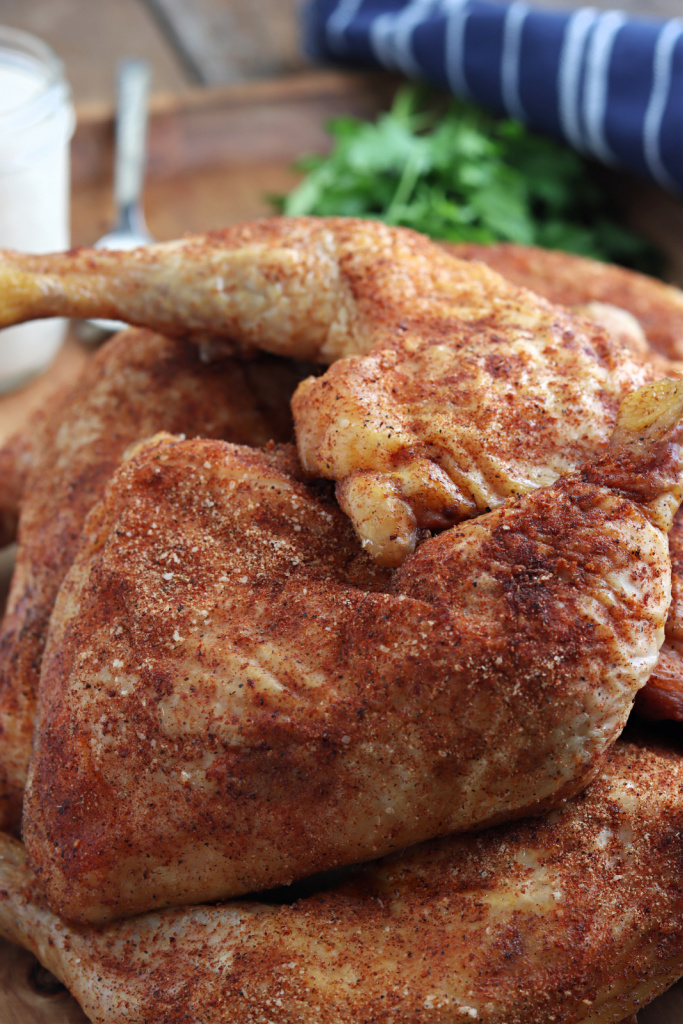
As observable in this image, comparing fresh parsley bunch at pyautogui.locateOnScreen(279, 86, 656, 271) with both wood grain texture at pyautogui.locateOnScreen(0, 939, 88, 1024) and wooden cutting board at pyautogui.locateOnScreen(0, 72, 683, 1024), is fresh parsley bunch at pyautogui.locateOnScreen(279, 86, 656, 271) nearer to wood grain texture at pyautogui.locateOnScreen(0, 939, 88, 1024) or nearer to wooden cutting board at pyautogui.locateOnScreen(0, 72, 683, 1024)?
wooden cutting board at pyautogui.locateOnScreen(0, 72, 683, 1024)

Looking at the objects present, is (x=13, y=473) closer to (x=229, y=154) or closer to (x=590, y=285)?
(x=590, y=285)

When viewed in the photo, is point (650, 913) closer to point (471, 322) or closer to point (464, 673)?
point (464, 673)

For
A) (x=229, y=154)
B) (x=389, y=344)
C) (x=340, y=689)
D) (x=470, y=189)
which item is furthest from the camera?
(x=229, y=154)

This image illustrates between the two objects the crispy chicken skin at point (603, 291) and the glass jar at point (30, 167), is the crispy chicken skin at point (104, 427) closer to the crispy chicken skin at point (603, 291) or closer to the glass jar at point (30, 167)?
the crispy chicken skin at point (603, 291)

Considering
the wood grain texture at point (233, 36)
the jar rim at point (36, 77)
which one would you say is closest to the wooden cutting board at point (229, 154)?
the wood grain texture at point (233, 36)

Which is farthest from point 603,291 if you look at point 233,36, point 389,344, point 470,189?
point 233,36

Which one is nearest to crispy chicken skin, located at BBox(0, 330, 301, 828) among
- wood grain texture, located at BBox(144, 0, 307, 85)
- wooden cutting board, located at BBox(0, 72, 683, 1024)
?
wooden cutting board, located at BBox(0, 72, 683, 1024)
